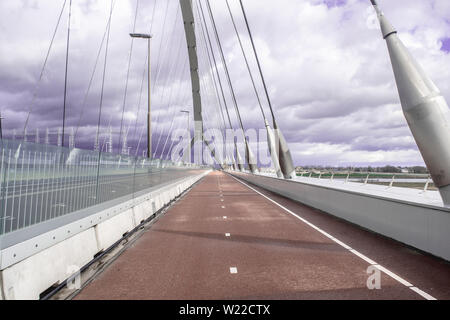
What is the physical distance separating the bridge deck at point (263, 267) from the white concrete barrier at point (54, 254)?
55 centimetres

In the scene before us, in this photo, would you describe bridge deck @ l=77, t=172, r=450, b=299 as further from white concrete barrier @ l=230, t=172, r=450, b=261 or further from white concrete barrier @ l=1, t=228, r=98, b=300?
white concrete barrier @ l=1, t=228, r=98, b=300

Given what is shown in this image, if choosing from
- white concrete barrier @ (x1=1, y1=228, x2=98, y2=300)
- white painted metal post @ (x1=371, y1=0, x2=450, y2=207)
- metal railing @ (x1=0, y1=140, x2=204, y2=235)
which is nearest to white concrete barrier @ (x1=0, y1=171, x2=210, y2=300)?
white concrete barrier @ (x1=1, y1=228, x2=98, y2=300)

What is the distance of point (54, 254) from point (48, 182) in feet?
4.19

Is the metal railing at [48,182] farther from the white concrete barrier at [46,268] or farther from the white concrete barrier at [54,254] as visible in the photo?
the white concrete barrier at [46,268]

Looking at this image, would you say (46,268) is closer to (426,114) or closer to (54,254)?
(54,254)

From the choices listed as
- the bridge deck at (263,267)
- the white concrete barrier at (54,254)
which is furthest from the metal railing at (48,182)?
the bridge deck at (263,267)

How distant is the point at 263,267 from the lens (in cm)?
707

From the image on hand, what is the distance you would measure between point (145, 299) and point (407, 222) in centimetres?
651

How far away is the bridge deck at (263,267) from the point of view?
18.3 feet

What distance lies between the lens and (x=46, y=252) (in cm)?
569

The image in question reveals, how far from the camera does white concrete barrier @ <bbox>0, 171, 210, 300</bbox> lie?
186 inches

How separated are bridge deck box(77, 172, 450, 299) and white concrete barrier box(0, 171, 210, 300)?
21.7 inches

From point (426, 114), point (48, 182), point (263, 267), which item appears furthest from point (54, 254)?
point (426, 114)
